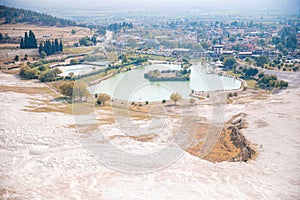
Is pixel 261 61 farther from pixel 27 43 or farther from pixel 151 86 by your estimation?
pixel 27 43

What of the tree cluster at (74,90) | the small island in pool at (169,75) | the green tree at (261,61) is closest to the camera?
the tree cluster at (74,90)

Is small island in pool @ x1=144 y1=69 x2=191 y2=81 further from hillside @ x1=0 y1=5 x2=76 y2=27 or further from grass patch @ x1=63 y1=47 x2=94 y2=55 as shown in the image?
hillside @ x1=0 y1=5 x2=76 y2=27

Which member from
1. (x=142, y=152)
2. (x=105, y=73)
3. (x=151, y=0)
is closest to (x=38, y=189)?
(x=142, y=152)

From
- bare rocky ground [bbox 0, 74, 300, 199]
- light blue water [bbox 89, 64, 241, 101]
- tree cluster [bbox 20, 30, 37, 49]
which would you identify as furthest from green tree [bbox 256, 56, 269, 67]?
tree cluster [bbox 20, 30, 37, 49]

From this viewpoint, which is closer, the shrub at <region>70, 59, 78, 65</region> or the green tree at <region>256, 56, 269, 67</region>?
the shrub at <region>70, 59, 78, 65</region>

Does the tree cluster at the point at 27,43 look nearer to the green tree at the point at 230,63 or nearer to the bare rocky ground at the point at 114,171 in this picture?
the green tree at the point at 230,63

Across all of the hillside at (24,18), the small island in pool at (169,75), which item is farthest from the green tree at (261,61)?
the hillside at (24,18)
